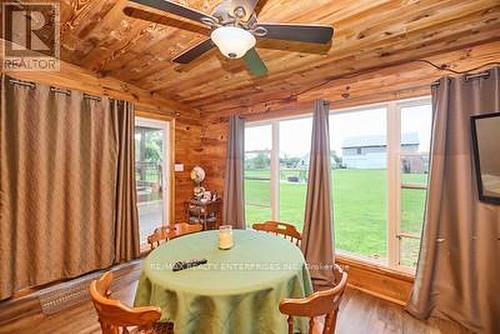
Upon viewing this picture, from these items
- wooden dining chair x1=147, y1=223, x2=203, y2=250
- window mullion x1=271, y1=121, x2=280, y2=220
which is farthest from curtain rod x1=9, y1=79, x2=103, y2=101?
window mullion x1=271, y1=121, x2=280, y2=220

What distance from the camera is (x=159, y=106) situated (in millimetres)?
3629

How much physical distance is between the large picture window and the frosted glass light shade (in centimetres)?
187

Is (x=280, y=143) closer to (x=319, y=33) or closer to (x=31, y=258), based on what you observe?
(x=319, y=33)

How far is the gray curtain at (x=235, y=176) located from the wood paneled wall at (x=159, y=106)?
828 mm

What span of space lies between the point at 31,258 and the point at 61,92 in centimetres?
169

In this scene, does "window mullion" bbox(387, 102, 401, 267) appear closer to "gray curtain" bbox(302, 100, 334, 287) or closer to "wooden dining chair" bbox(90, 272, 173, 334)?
"gray curtain" bbox(302, 100, 334, 287)

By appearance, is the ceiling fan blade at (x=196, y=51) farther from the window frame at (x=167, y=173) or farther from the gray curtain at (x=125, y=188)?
the window frame at (x=167, y=173)

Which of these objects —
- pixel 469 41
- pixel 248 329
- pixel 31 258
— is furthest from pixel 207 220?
pixel 469 41

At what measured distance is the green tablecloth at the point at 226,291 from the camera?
1.19 m

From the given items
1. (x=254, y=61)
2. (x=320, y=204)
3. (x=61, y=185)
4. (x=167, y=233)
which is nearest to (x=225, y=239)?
(x=167, y=233)

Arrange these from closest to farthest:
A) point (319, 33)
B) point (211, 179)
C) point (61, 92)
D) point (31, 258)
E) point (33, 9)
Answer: point (319, 33) → point (33, 9) → point (31, 258) → point (61, 92) → point (211, 179)

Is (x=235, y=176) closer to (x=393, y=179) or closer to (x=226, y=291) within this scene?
(x=393, y=179)

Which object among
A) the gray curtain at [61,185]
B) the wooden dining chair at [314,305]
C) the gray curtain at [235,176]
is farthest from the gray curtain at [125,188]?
the wooden dining chair at [314,305]

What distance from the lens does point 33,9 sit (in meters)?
1.81
